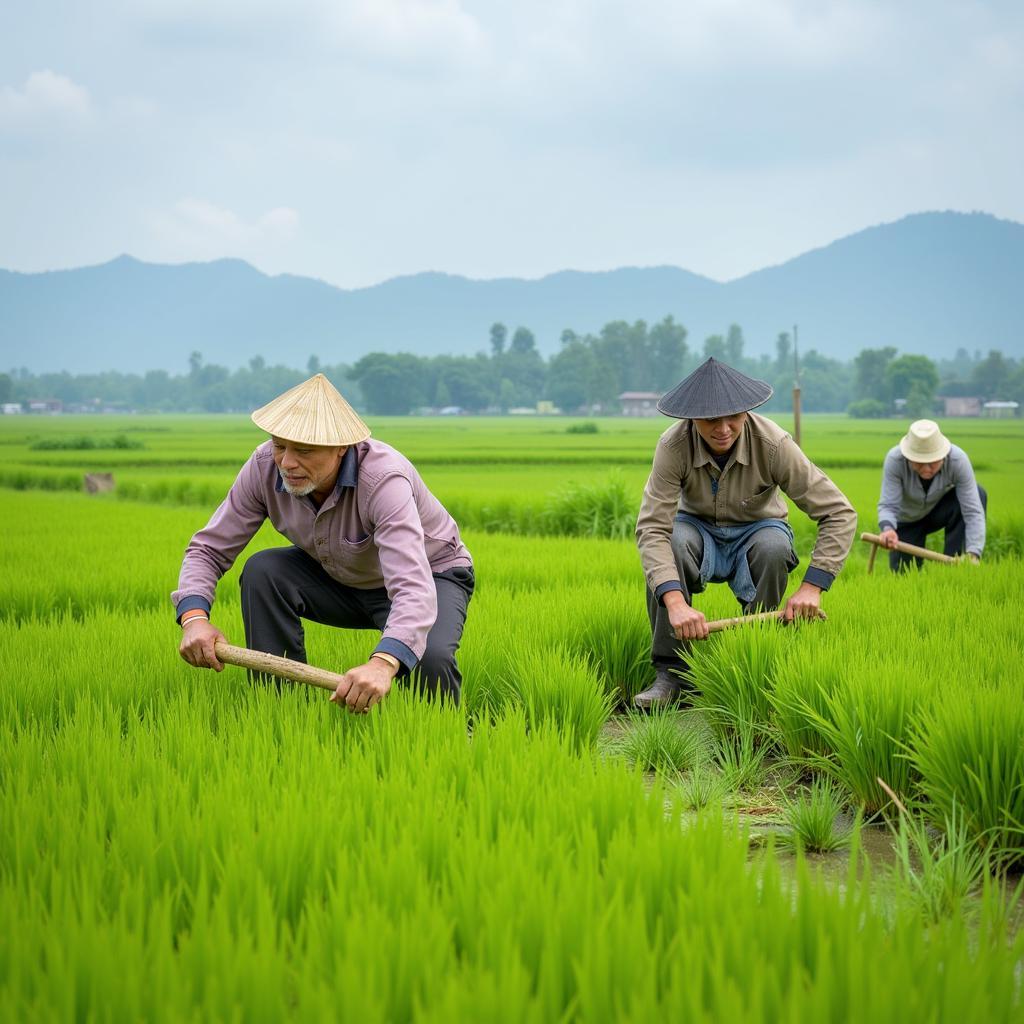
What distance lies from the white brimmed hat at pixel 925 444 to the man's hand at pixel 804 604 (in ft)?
7.07

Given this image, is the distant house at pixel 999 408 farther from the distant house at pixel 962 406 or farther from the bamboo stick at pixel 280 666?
the bamboo stick at pixel 280 666

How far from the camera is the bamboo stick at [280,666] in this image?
2.70 m

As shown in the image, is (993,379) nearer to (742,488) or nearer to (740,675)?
(742,488)

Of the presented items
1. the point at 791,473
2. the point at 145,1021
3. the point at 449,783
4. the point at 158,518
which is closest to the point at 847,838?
the point at 449,783

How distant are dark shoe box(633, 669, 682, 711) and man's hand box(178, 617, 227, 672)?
1622 millimetres

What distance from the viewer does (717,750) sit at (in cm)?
328

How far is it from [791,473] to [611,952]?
2753mm

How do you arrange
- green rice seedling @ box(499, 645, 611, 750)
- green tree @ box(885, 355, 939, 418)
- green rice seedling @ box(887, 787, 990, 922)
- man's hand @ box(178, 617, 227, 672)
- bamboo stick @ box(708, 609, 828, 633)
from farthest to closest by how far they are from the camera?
green tree @ box(885, 355, 939, 418) < bamboo stick @ box(708, 609, 828, 633) < green rice seedling @ box(499, 645, 611, 750) < man's hand @ box(178, 617, 227, 672) < green rice seedling @ box(887, 787, 990, 922)

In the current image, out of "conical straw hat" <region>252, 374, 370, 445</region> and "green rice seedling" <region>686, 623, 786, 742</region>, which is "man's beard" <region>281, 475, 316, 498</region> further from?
"green rice seedling" <region>686, 623, 786, 742</region>

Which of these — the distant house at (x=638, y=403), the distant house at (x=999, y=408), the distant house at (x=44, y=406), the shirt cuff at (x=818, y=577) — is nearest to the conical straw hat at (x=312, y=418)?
the shirt cuff at (x=818, y=577)

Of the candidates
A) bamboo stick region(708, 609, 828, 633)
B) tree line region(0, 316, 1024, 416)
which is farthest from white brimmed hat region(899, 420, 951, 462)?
tree line region(0, 316, 1024, 416)

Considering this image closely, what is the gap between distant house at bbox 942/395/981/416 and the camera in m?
97.9

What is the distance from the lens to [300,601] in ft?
11.3

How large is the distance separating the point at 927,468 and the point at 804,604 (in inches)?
93.3
